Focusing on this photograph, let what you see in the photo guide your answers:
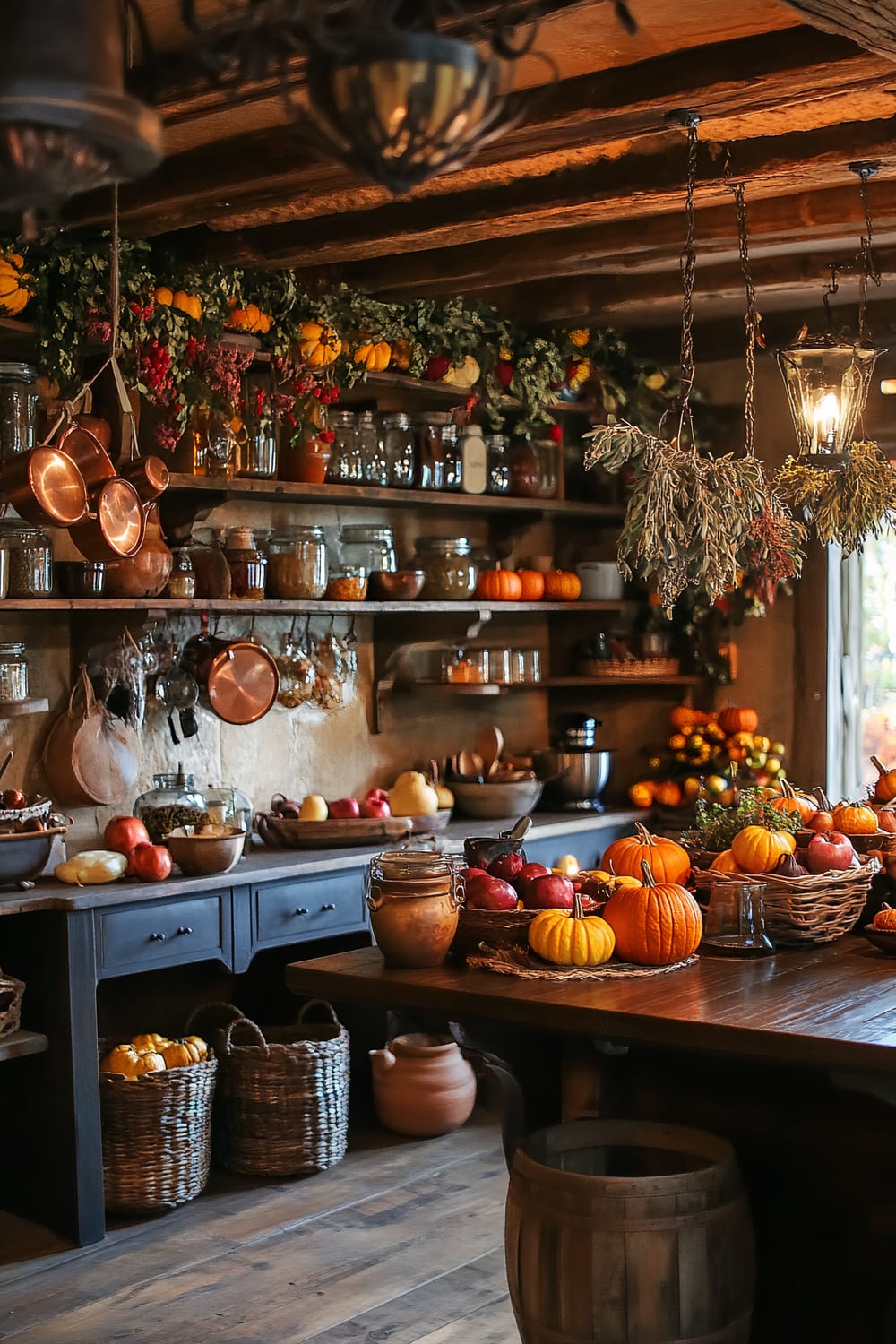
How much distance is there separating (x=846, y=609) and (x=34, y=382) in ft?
10.6

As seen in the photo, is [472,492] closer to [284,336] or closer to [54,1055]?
[284,336]

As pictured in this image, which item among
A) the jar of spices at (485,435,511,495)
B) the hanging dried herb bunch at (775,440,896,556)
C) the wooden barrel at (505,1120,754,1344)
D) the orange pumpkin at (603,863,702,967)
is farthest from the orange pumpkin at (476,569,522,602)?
Result: the wooden barrel at (505,1120,754,1344)

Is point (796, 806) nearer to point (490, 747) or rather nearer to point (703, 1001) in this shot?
point (703, 1001)

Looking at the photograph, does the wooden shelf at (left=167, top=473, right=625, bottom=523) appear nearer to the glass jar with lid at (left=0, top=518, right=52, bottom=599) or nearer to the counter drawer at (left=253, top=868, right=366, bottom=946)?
the glass jar with lid at (left=0, top=518, right=52, bottom=599)

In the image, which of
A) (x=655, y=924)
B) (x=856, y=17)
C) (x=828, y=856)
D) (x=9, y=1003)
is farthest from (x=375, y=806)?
(x=856, y=17)

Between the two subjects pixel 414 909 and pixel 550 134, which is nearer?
pixel 414 909

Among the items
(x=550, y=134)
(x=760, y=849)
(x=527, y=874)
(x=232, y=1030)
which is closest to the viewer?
(x=527, y=874)

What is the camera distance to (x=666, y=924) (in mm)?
2867

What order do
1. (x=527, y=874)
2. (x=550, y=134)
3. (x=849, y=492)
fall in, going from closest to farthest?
(x=527, y=874) → (x=550, y=134) → (x=849, y=492)

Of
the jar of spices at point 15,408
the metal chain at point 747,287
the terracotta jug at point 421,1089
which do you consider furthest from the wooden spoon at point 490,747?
the jar of spices at point 15,408

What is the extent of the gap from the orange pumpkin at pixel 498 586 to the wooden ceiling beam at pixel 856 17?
288 cm

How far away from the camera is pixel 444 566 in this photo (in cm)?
520

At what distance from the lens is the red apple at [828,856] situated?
315cm

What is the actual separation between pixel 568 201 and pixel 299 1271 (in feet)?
9.16
